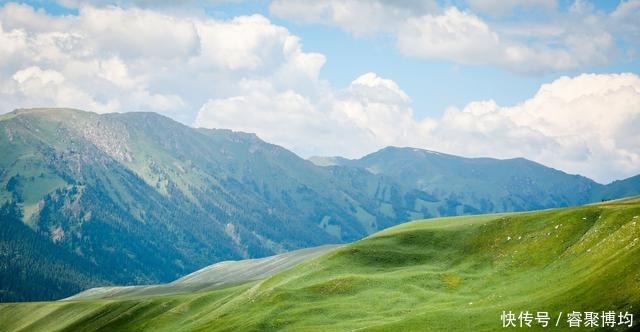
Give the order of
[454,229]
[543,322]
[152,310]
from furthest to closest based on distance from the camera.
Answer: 1. [152,310]
2. [454,229]
3. [543,322]

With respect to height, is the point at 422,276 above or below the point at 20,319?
above

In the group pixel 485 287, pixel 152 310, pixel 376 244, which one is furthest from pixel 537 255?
pixel 152 310

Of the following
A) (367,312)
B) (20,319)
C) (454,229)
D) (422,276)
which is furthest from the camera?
(20,319)

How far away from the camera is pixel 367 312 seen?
88.6m

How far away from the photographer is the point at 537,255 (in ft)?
305

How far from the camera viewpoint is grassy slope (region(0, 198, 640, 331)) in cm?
7006

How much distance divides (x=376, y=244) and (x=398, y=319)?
42360 millimetres

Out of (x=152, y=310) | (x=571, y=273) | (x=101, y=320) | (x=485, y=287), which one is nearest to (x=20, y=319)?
(x=101, y=320)

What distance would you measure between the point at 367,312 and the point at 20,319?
147413 millimetres

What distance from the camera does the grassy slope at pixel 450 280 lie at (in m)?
70.1

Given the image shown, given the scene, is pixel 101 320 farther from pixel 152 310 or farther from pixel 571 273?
pixel 571 273

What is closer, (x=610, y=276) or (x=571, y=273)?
(x=610, y=276)

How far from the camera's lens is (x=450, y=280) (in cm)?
9756

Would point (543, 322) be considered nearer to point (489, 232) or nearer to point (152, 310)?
point (489, 232)
